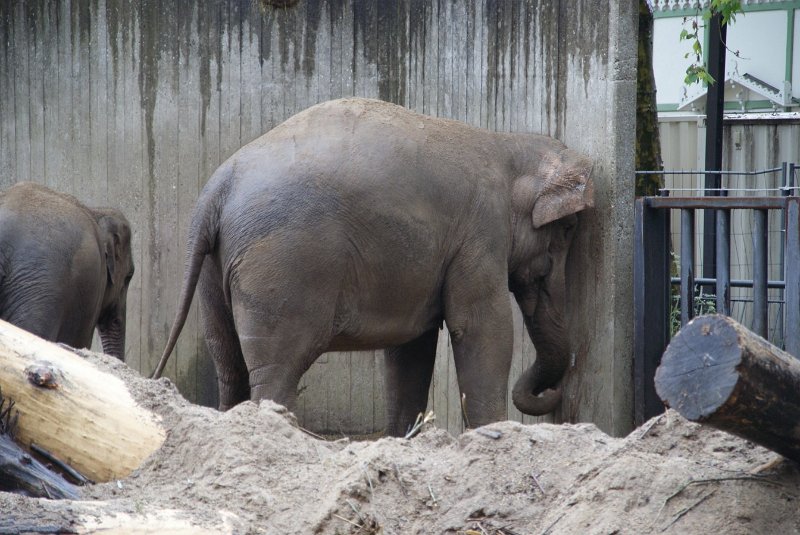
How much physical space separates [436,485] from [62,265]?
14.2 feet

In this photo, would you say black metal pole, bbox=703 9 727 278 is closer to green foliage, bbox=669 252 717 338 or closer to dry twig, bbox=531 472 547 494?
green foliage, bbox=669 252 717 338

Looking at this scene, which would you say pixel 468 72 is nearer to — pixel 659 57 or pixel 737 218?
pixel 737 218

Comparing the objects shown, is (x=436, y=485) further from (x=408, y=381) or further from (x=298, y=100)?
(x=298, y=100)

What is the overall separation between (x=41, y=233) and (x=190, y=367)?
5.32ft

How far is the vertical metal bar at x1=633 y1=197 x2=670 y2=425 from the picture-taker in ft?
24.8

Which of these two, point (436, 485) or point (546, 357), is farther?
point (546, 357)

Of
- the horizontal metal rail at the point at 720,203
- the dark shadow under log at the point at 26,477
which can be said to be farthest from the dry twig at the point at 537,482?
the horizontal metal rail at the point at 720,203

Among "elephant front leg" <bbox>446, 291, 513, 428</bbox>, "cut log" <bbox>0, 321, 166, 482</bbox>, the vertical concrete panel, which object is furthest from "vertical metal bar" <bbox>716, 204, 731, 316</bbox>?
the vertical concrete panel

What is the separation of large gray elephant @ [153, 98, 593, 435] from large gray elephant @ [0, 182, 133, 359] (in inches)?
50.5

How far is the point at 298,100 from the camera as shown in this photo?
28.1 ft

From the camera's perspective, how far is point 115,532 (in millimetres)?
3643

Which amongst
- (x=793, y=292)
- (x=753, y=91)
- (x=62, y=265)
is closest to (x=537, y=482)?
(x=793, y=292)

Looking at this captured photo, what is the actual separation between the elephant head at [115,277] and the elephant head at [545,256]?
2.80 meters

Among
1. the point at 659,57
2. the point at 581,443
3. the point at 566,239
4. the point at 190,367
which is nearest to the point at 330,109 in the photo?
the point at 566,239
